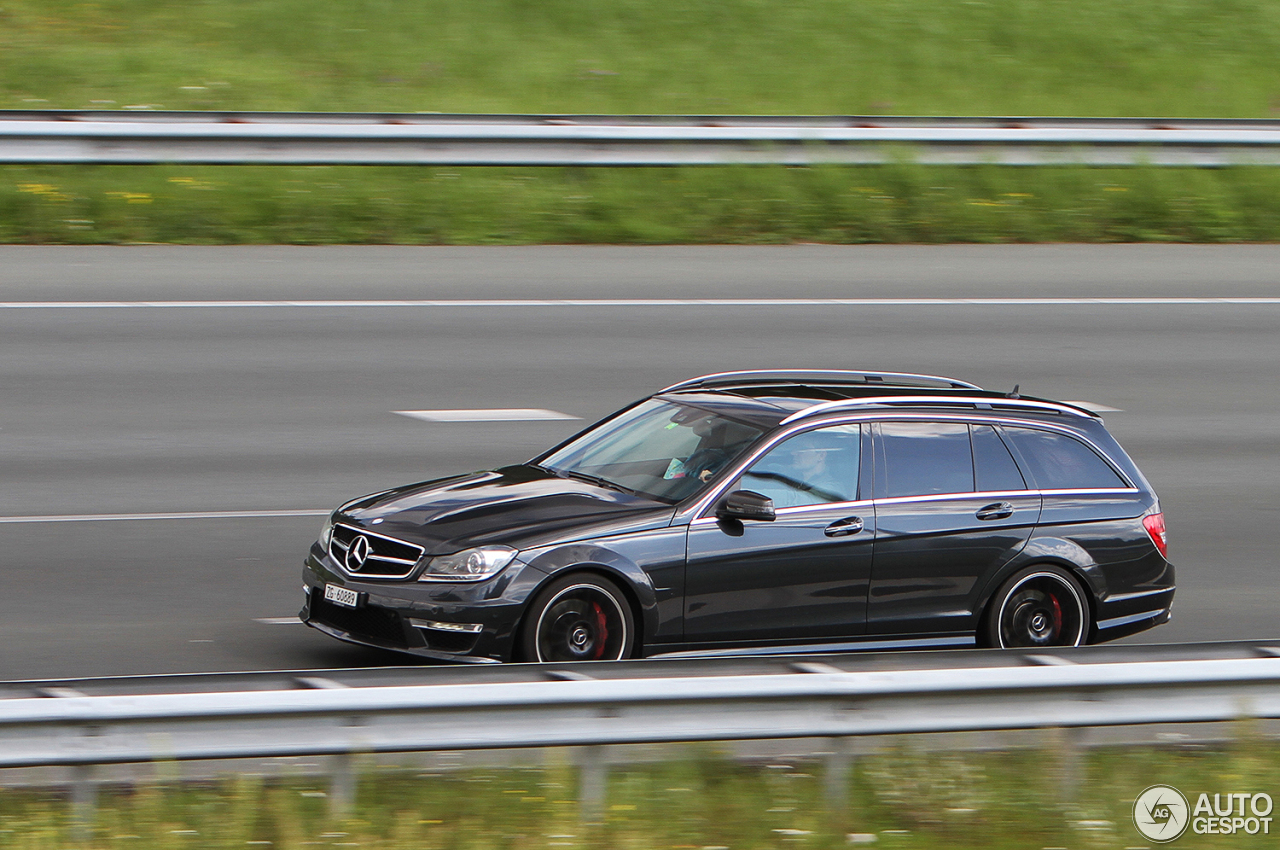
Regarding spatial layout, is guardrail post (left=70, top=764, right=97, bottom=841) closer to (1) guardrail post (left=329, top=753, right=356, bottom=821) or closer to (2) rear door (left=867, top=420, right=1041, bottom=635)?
(1) guardrail post (left=329, top=753, right=356, bottom=821)

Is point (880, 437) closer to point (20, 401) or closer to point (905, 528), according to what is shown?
point (905, 528)

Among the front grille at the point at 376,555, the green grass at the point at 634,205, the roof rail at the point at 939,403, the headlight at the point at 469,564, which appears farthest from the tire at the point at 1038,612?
the green grass at the point at 634,205

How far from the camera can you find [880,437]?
905 cm

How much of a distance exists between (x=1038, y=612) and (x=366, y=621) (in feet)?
11.8

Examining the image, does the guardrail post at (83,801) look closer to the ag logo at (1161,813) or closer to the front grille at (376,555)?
the front grille at (376,555)

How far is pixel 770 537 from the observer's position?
8547mm

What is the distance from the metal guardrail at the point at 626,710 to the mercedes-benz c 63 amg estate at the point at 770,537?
1737 mm

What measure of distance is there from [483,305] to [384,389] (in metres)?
2.09

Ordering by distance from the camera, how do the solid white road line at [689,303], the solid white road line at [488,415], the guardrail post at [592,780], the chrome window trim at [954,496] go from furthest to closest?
the solid white road line at [689,303]
the solid white road line at [488,415]
the chrome window trim at [954,496]
the guardrail post at [592,780]

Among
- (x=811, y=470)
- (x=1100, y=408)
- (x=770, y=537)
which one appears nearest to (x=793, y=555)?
(x=770, y=537)

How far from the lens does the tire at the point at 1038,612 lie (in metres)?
9.03

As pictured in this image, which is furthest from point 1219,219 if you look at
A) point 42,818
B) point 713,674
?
point 42,818

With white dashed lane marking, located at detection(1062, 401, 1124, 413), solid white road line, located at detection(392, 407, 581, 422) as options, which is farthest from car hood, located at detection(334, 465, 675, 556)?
white dashed lane marking, located at detection(1062, 401, 1124, 413)

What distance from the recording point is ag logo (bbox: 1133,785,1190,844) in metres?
6.35
